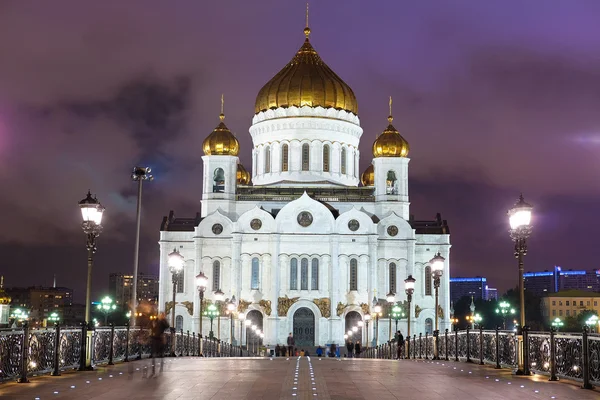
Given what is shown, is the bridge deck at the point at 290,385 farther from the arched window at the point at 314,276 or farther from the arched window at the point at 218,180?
the arched window at the point at 218,180

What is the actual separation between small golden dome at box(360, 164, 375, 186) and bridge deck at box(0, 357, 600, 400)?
5934cm

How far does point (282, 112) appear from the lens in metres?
78.4

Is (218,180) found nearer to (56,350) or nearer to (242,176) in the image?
(242,176)

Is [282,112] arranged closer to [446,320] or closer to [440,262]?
[446,320]

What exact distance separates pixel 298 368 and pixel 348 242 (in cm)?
4837

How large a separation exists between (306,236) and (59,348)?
170ft

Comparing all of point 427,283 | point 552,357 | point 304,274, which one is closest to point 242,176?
point 304,274

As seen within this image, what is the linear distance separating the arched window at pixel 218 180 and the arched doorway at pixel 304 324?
12656 millimetres

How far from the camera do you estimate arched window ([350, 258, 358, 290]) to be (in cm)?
7188

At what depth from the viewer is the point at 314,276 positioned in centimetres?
7206

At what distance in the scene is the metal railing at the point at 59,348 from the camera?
18328mm

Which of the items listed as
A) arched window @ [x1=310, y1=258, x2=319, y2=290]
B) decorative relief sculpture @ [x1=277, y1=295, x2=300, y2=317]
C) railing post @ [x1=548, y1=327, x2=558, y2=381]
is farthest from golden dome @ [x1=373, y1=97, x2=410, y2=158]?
railing post @ [x1=548, y1=327, x2=558, y2=381]

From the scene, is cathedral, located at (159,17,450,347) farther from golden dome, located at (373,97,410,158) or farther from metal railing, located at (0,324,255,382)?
metal railing, located at (0,324,255,382)

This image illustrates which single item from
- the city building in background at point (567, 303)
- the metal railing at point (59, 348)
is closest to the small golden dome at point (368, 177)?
the metal railing at point (59, 348)
